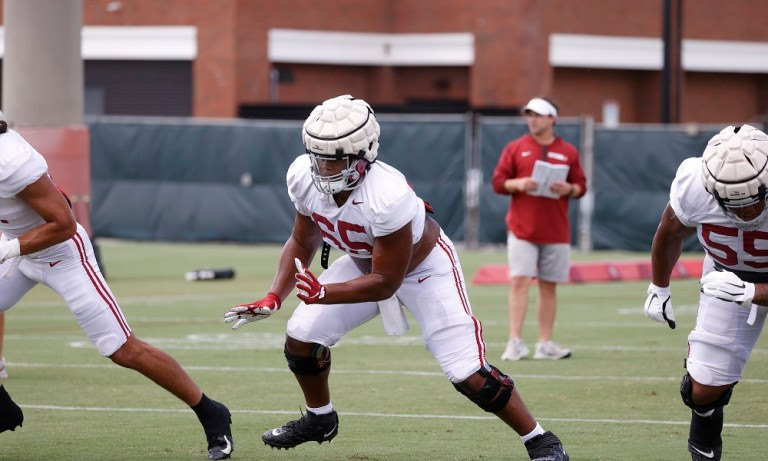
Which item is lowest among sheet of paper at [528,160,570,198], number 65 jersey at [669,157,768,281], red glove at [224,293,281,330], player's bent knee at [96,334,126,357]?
player's bent knee at [96,334,126,357]

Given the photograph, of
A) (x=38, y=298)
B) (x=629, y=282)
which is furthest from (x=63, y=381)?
(x=629, y=282)

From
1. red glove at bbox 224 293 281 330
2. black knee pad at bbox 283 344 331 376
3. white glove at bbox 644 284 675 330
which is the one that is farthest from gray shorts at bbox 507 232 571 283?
red glove at bbox 224 293 281 330

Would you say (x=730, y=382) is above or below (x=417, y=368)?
above

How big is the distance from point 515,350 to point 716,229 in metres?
4.75

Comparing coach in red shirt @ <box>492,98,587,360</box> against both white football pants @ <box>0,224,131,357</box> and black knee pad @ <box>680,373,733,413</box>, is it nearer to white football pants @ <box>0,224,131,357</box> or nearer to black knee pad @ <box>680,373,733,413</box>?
black knee pad @ <box>680,373,733,413</box>

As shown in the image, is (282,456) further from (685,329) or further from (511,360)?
(685,329)

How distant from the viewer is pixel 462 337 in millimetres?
7203

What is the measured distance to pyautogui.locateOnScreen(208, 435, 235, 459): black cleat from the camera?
25.1 ft

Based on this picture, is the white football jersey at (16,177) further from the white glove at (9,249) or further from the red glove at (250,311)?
the red glove at (250,311)

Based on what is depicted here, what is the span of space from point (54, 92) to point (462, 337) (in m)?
14.1

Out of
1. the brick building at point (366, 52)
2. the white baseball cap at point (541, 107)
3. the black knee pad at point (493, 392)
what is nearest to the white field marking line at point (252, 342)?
the white baseball cap at point (541, 107)

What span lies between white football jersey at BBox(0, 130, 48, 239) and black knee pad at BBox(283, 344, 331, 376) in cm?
152

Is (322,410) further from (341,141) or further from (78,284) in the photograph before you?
(341,141)

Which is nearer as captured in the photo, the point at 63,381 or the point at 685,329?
the point at 63,381
